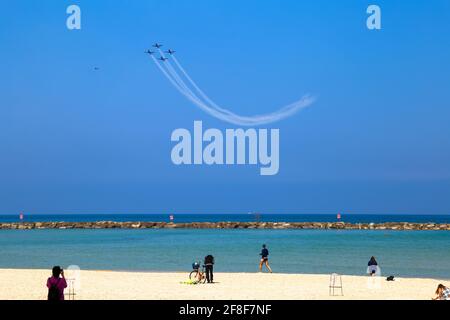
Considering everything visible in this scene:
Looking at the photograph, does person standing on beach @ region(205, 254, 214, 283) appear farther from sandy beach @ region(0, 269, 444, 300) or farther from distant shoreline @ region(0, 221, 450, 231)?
distant shoreline @ region(0, 221, 450, 231)

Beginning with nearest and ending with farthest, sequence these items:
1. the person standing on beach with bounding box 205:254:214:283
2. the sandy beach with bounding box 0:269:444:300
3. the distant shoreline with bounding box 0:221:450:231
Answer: the sandy beach with bounding box 0:269:444:300 < the person standing on beach with bounding box 205:254:214:283 < the distant shoreline with bounding box 0:221:450:231

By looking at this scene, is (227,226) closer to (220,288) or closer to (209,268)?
(209,268)

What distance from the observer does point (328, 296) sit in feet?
76.2

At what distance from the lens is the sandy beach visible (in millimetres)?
23016

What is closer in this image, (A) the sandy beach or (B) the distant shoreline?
(A) the sandy beach

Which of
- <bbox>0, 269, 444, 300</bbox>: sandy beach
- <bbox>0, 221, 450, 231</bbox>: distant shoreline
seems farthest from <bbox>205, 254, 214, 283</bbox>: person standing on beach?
<bbox>0, 221, 450, 231</bbox>: distant shoreline

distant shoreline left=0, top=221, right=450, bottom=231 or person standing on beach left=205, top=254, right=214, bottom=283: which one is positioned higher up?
distant shoreline left=0, top=221, right=450, bottom=231

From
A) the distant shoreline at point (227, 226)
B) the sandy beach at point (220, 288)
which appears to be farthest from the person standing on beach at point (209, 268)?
the distant shoreline at point (227, 226)

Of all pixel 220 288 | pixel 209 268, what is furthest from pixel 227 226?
pixel 220 288

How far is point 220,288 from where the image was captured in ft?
84.7

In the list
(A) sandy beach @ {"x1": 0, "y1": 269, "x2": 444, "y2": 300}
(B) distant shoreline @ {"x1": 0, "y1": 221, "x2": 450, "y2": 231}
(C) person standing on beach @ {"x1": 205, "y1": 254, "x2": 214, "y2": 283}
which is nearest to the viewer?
(A) sandy beach @ {"x1": 0, "y1": 269, "x2": 444, "y2": 300}
